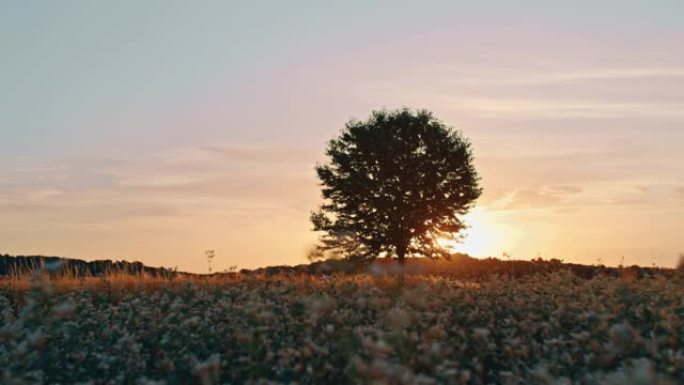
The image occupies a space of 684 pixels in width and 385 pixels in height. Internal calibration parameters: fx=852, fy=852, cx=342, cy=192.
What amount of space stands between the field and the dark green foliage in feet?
91.5

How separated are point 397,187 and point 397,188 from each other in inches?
2.0

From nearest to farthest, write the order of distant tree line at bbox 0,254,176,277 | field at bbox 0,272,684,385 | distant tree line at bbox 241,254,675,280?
field at bbox 0,272,684,385
distant tree line at bbox 0,254,176,277
distant tree line at bbox 241,254,675,280

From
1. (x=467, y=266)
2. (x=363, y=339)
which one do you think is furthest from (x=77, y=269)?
(x=467, y=266)

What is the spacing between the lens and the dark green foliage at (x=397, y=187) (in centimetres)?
4294

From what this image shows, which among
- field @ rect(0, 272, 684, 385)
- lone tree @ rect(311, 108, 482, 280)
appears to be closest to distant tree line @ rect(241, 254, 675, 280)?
lone tree @ rect(311, 108, 482, 280)

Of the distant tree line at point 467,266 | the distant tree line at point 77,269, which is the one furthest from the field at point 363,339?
the distant tree line at point 467,266

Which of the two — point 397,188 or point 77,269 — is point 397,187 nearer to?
point 397,188

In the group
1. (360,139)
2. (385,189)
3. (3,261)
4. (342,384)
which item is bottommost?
(342,384)

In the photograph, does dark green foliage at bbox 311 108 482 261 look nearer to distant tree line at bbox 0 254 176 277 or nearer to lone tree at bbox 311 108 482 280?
lone tree at bbox 311 108 482 280

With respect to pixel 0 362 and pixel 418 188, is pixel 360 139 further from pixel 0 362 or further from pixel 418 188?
pixel 0 362

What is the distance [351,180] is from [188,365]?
33494 millimetres

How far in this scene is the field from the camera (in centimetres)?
907

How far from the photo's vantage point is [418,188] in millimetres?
43062

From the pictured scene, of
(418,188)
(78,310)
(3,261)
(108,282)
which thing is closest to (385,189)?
(418,188)
